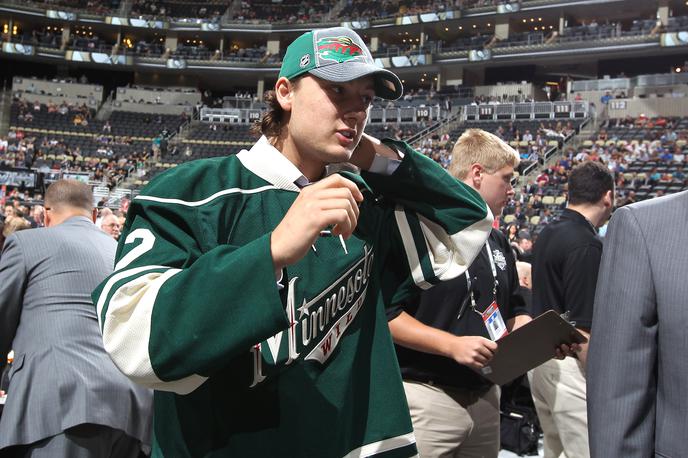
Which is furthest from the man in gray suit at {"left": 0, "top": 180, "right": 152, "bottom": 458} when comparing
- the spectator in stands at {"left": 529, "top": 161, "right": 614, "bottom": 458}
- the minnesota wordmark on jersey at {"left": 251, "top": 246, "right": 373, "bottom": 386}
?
the spectator in stands at {"left": 529, "top": 161, "right": 614, "bottom": 458}

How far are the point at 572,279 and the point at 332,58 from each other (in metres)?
2.16

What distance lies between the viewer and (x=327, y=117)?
153cm

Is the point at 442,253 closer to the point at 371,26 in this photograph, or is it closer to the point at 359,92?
the point at 359,92

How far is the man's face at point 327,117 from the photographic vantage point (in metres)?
1.53

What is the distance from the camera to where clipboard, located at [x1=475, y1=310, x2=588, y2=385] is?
8.18ft

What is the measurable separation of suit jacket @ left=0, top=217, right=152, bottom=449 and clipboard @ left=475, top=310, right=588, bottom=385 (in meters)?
1.39

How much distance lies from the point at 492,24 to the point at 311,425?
117 ft

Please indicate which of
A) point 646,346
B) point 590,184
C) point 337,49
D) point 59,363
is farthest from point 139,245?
point 590,184

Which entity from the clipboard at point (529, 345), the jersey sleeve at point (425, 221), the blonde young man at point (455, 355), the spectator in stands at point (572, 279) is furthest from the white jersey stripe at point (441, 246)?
the spectator in stands at point (572, 279)

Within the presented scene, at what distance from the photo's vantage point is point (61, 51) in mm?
37625

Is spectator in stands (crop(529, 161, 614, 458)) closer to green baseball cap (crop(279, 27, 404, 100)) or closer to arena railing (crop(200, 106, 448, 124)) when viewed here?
green baseball cap (crop(279, 27, 404, 100))

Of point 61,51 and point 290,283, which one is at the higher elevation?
point 61,51

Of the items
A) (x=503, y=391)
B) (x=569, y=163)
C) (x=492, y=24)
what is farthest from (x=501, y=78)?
(x=503, y=391)

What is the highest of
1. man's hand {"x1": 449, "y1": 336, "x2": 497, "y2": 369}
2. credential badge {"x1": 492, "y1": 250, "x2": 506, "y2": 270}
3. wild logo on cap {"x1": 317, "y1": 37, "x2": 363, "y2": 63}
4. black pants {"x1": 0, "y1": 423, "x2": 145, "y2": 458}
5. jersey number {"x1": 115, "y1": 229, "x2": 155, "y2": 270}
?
wild logo on cap {"x1": 317, "y1": 37, "x2": 363, "y2": 63}
